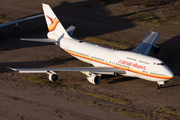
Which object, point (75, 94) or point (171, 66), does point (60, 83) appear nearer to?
point (75, 94)

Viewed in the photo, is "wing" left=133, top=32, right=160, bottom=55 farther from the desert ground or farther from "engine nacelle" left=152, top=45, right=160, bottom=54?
the desert ground

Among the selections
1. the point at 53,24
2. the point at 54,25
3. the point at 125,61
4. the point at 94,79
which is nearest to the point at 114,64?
the point at 125,61

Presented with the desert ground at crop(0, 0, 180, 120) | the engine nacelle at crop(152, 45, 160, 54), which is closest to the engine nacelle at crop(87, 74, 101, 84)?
the desert ground at crop(0, 0, 180, 120)

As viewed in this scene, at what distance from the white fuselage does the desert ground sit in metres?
2.68

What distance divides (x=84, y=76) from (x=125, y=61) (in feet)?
25.9

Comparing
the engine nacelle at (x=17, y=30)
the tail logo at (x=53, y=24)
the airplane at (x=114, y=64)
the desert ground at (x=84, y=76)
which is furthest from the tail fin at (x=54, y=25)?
the engine nacelle at (x=17, y=30)

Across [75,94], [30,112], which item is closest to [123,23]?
[75,94]

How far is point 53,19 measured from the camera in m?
49.3

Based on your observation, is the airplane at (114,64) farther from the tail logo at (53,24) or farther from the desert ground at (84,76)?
the tail logo at (53,24)

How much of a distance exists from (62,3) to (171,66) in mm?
50153

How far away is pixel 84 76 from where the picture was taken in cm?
4322

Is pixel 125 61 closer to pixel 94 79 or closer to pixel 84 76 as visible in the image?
pixel 94 79

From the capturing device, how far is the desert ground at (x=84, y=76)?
32.7 meters

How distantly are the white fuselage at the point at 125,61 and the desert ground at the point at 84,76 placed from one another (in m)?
2.68
